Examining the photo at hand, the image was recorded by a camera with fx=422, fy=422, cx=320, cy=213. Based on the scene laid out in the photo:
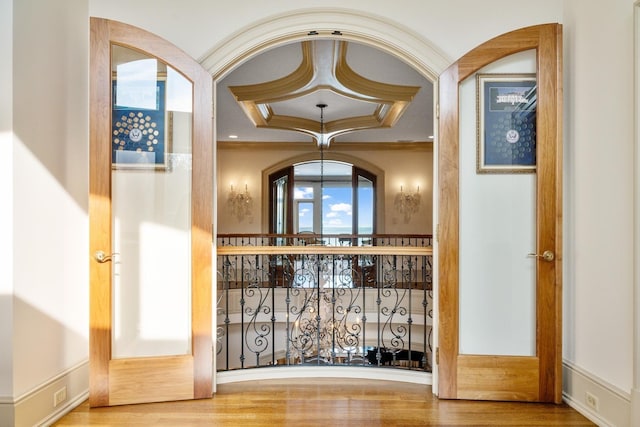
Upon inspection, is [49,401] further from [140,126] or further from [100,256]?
[140,126]

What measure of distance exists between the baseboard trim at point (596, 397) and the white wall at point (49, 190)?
10.9 feet

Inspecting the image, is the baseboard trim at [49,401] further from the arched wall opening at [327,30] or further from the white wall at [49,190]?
the arched wall opening at [327,30]

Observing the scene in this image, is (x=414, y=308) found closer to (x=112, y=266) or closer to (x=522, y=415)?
(x=522, y=415)

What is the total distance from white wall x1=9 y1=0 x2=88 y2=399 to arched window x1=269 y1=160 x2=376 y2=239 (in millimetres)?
7302

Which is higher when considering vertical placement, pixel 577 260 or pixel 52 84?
pixel 52 84

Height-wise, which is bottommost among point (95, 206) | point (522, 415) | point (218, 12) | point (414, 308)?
point (414, 308)

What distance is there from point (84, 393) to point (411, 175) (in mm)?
8605

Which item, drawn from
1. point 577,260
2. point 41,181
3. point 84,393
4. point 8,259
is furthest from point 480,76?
point 84,393

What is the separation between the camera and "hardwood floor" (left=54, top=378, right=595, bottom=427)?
258 cm

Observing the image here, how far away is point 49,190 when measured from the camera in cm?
262

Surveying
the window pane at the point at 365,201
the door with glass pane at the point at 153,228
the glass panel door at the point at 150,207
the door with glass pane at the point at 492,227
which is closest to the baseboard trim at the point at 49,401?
the door with glass pane at the point at 153,228

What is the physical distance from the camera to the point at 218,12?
3.02 m

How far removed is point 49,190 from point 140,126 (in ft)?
2.27

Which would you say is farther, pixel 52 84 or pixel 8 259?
pixel 52 84
